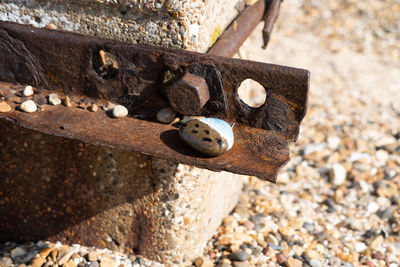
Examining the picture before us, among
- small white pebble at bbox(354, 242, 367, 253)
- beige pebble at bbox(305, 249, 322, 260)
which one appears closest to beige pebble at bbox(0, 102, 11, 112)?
beige pebble at bbox(305, 249, 322, 260)

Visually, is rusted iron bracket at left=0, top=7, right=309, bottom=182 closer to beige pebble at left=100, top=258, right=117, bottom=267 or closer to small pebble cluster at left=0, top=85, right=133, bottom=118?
small pebble cluster at left=0, top=85, right=133, bottom=118

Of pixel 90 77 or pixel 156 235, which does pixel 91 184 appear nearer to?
pixel 156 235

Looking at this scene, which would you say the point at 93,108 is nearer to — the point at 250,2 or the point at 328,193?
the point at 250,2

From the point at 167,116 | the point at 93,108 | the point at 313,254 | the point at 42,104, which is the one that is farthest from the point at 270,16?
the point at 313,254

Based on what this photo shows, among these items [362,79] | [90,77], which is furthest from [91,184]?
[362,79]

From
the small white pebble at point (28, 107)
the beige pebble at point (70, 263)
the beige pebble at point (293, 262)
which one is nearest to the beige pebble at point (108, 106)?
the small white pebble at point (28, 107)
